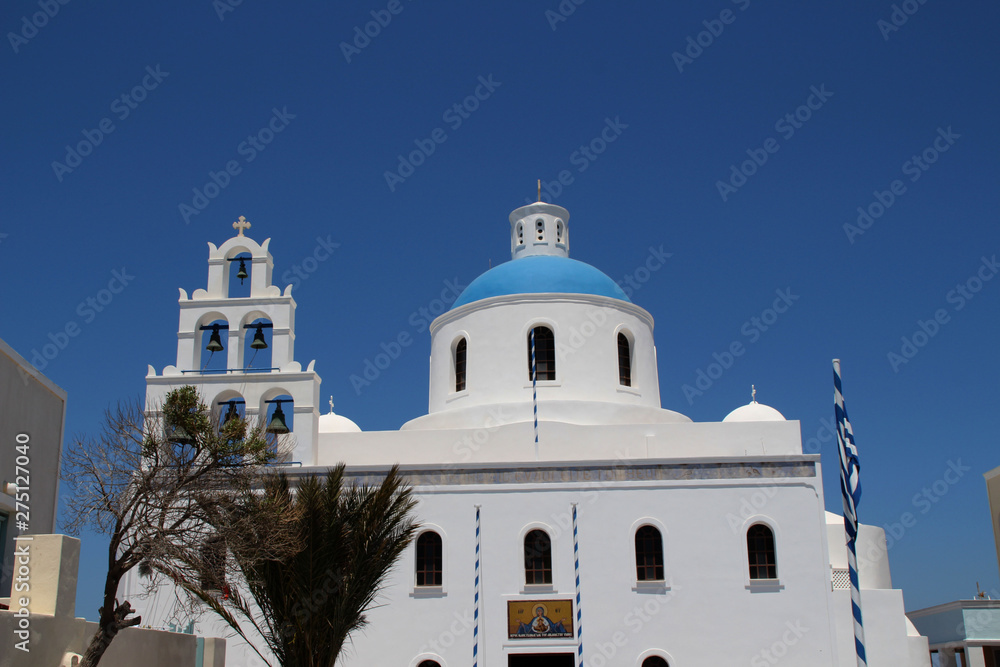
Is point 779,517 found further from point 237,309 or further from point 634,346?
point 237,309

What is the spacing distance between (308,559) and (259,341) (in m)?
7.73

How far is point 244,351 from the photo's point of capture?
18.7 m

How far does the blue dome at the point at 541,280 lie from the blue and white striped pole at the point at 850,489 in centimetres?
943

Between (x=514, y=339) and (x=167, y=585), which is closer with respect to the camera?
(x=167, y=585)

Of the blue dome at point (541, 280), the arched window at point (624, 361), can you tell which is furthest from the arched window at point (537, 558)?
the blue dome at point (541, 280)

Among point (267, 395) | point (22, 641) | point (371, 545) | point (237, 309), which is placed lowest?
point (22, 641)

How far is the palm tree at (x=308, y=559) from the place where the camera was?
11086 millimetres

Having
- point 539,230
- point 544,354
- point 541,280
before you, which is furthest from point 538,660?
point 539,230

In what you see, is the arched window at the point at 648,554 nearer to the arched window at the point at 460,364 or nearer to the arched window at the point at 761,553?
the arched window at the point at 761,553

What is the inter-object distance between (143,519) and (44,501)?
3075mm

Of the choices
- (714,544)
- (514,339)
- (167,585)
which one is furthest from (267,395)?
(714,544)

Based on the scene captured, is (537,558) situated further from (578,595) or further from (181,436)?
(181,436)

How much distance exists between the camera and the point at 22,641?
29.1 feet

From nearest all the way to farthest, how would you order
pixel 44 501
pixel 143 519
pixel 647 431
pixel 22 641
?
1. pixel 22 641
2. pixel 143 519
3. pixel 44 501
4. pixel 647 431
